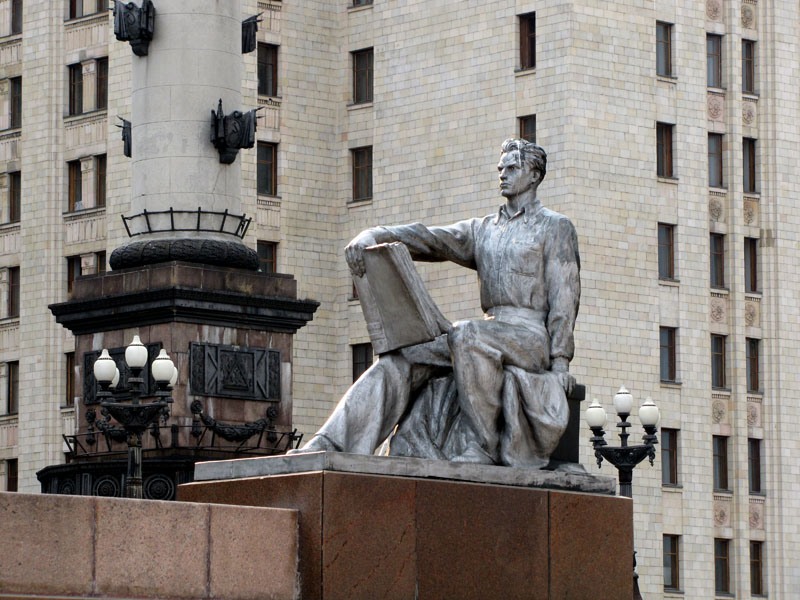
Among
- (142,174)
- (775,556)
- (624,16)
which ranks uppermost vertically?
(624,16)

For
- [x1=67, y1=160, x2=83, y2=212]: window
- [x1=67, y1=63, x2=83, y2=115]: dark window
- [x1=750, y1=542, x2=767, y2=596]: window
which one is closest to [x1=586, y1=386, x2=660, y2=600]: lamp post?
[x1=750, y1=542, x2=767, y2=596]: window

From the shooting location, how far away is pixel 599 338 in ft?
193

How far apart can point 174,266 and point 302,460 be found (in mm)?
22056

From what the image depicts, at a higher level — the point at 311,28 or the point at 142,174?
the point at 311,28

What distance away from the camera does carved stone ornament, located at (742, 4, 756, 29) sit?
6419cm

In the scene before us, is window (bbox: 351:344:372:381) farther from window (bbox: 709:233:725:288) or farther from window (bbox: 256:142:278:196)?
window (bbox: 709:233:725:288)

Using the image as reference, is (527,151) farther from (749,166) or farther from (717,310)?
(749,166)

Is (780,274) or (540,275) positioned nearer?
(540,275)

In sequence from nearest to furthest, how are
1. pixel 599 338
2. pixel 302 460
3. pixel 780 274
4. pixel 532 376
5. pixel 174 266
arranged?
pixel 302 460 → pixel 532 376 → pixel 174 266 → pixel 599 338 → pixel 780 274

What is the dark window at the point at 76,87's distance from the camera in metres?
64.9

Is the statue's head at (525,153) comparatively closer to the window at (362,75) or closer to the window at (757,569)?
the window at (757,569)

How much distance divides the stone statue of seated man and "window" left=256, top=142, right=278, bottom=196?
44.9m

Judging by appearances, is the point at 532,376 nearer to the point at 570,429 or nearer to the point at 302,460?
the point at 570,429

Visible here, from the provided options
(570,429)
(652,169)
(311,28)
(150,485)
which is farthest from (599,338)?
(570,429)
